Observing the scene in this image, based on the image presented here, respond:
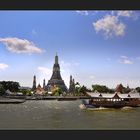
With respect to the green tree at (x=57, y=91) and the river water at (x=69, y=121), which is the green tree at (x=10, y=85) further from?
the river water at (x=69, y=121)

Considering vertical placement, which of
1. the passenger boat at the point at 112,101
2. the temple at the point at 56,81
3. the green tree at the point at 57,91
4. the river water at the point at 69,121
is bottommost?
the river water at the point at 69,121

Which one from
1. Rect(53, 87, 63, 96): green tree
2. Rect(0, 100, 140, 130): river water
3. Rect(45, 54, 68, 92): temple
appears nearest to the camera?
Rect(0, 100, 140, 130): river water

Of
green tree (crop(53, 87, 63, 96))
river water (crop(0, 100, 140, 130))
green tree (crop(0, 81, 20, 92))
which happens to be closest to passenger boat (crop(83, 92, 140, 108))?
river water (crop(0, 100, 140, 130))

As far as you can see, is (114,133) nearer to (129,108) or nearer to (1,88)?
(129,108)

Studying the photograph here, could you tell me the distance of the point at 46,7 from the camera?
175 inches

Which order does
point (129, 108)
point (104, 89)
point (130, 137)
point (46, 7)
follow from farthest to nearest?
point (104, 89)
point (129, 108)
point (46, 7)
point (130, 137)

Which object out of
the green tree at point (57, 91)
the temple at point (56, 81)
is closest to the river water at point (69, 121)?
the green tree at point (57, 91)

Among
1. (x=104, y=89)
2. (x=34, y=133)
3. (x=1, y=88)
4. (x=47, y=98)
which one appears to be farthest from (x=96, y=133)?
(x=47, y=98)

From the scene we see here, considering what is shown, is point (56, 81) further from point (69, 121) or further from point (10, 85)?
point (69, 121)

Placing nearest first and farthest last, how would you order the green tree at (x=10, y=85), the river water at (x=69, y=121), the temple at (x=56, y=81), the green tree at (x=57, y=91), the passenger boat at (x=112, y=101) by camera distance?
the river water at (x=69, y=121) < the passenger boat at (x=112, y=101) < the green tree at (x=10, y=85) < the green tree at (x=57, y=91) < the temple at (x=56, y=81)

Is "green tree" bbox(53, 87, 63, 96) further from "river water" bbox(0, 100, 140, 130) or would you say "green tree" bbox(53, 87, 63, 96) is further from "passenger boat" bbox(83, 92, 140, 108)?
"river water" bbox(0, 100, 140, 130)

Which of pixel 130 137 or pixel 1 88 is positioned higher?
pixel 1 88

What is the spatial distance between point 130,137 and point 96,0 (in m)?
1.61

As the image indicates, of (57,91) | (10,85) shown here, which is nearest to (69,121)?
(10,85)
